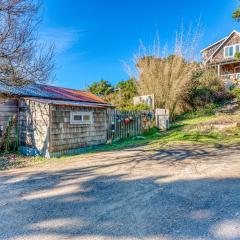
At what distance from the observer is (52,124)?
8922 millimetres

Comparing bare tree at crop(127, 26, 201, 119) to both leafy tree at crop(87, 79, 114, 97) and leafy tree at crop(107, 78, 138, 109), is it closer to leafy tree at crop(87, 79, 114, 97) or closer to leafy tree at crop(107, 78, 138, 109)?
leafy tree at crop(107, 78, 138, 109)

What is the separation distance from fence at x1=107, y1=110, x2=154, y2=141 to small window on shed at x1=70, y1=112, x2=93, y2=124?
147 cm

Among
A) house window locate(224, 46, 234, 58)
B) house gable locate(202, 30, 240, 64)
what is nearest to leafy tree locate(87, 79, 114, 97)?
house gable locate(202, 30, 240, 64)

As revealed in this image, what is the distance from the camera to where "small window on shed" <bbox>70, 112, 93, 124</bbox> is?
9773 millimetres

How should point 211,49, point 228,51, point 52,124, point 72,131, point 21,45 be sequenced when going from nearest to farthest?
point 21,45
point 52,124
point 72,131
point 228,51
point 211,49

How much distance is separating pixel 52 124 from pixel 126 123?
4778 millimetres

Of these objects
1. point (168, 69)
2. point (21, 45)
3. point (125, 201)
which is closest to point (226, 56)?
point (168, 69)

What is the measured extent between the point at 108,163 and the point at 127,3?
543 inches

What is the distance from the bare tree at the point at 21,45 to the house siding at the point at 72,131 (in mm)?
1471

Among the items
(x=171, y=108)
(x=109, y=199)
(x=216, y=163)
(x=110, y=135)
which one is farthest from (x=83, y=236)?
(x=171, y=108)

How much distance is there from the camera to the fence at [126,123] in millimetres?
12022

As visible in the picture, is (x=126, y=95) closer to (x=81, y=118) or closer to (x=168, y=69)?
(x=168, y=69)

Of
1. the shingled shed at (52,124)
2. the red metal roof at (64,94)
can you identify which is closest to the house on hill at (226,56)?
the red metal roof at (64,94)

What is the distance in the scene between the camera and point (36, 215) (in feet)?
11.5
